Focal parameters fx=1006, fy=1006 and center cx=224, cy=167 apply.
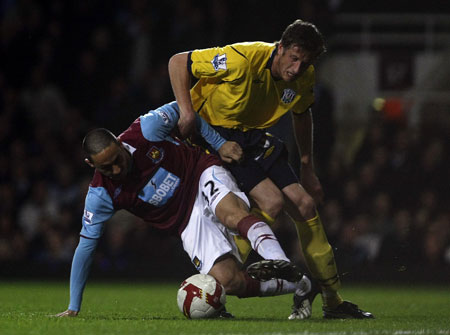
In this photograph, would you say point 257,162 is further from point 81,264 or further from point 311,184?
point 81,264

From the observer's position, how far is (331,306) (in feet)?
21.5

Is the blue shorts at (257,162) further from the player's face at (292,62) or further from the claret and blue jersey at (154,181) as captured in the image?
the player's face at (292,62)

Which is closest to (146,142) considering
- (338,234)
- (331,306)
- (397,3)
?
(331,306)

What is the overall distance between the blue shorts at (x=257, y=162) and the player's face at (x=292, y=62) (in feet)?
1.68

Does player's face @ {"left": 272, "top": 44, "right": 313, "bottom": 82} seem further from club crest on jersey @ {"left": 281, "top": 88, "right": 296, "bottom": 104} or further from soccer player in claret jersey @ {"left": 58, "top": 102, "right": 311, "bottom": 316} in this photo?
soccer player in claret jersey @ {"left": 58, "top": 102, "right": 311, "bottom": 316}

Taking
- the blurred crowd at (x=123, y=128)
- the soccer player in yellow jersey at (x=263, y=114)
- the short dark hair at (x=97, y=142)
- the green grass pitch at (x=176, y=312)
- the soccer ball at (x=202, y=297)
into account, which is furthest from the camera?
the blurred crowd at (x=123, y=128)

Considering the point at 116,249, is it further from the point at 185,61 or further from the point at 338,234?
the point at 185,61

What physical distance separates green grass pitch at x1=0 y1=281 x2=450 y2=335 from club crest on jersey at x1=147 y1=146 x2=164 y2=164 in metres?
1.01

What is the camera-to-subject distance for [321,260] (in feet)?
21.3

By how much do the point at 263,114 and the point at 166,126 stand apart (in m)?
0.69

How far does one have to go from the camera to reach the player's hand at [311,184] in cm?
695

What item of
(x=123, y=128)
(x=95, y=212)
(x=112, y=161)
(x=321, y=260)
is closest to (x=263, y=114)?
(x=321, y=260)

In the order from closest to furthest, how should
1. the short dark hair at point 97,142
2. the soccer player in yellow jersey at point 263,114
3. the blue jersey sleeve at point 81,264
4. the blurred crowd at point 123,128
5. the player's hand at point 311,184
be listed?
the short dark hair at point 97,142
the blue jersey sleeve at point 81,264
the soccer player in yellow jersey at point 263,114
the player's hand at point 311,184
the blurred crowd at point 123,128

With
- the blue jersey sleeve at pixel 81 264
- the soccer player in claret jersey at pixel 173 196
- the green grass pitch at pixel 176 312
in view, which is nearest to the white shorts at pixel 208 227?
the soccer player in claret jersey at pixel 173 196
